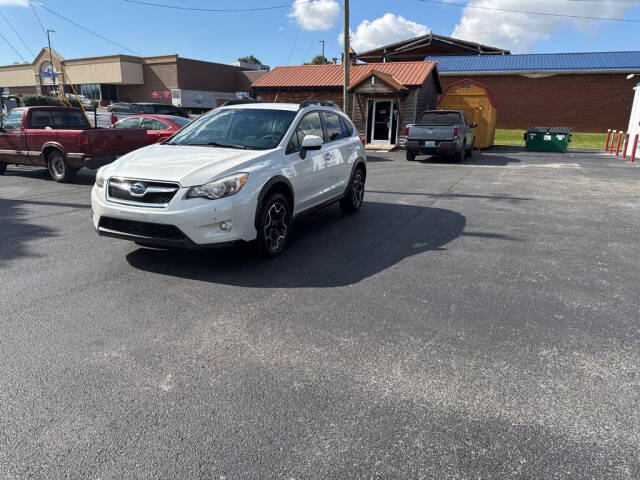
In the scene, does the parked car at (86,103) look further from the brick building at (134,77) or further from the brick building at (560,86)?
the brick building at (560,86)

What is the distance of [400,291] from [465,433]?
2026 mm

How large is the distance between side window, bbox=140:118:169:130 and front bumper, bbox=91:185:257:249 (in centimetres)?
858

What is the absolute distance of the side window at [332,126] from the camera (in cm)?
675

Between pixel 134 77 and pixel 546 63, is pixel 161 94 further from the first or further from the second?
pixel 546 63

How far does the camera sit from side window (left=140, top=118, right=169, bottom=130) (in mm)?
12666

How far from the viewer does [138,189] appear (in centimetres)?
455

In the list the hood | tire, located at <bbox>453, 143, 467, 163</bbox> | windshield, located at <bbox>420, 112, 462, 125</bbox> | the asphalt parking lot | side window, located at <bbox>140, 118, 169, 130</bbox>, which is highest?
windshield, located at <bbox>420, 112, 462, 125</bbox>

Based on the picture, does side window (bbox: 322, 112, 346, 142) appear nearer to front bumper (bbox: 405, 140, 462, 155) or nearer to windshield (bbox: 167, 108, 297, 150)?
windshield (bbox: 167, 108, 297, 150)

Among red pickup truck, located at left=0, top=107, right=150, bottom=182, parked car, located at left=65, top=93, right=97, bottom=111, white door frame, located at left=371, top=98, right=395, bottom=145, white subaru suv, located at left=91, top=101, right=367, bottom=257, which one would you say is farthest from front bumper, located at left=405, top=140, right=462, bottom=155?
parked car, located at left=65, top=93, right=97, bottom=111

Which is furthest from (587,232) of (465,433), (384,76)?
(384,76)

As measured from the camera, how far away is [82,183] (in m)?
10.7

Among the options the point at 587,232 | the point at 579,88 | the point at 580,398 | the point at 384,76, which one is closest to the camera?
the point at 580,398

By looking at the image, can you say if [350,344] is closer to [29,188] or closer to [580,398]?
[580,398]

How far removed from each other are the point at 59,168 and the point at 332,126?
24.1 ft
